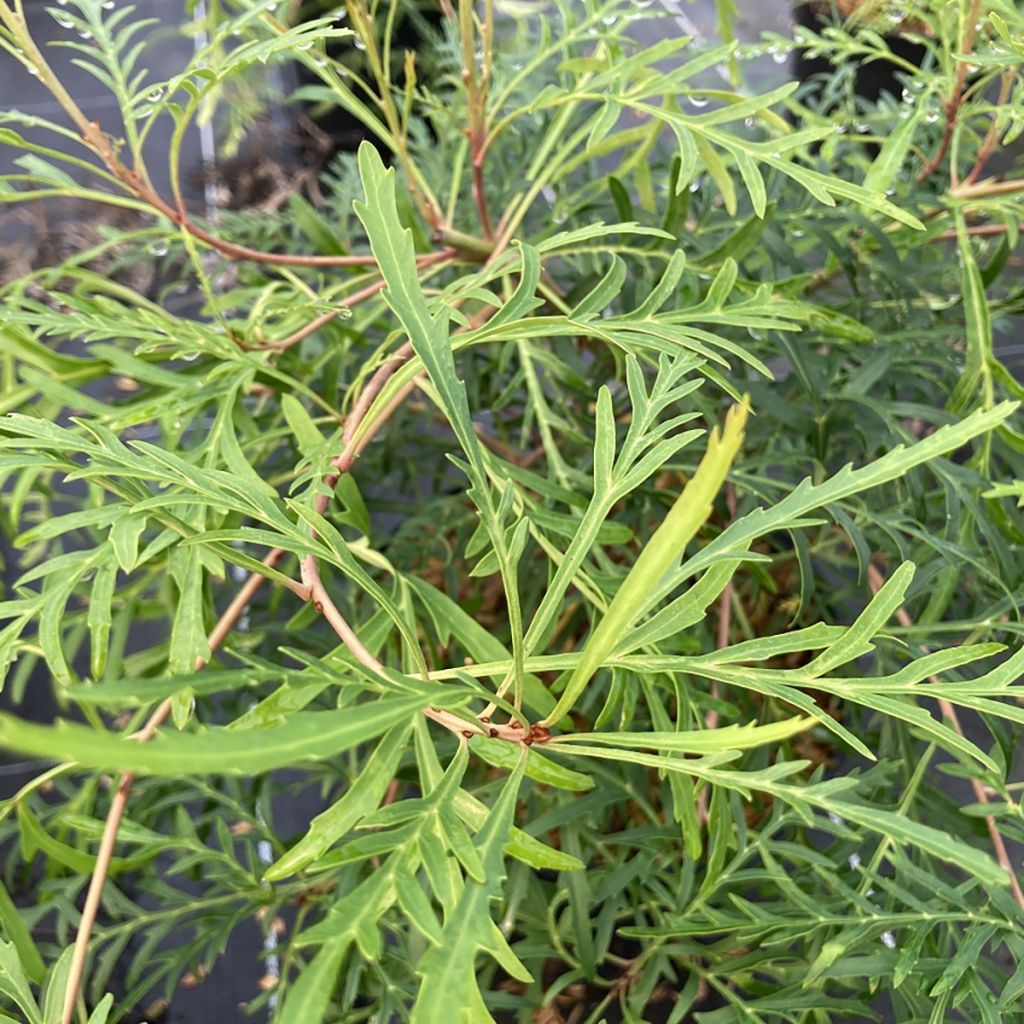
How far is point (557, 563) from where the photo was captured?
0.40 metres

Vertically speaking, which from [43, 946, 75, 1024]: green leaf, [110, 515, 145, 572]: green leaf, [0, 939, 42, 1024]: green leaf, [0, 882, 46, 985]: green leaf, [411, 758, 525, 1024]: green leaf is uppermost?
[110, 515, 145, 572]: green leaf

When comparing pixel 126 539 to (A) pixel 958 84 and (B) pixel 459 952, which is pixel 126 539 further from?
(A) pixel 958 84

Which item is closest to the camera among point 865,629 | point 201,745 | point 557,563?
point 201,745

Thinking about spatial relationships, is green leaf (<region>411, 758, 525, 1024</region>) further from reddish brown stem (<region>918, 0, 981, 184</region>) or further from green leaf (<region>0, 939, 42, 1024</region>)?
reddish brown stem (<region>918, 0, 981, 184</region>)

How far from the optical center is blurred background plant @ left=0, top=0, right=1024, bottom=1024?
231 millimetres

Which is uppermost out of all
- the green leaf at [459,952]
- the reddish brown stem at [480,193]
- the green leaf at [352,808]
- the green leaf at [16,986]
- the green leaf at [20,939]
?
the reddish brown stem at [480,193]

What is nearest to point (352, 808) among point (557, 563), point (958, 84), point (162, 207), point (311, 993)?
point (311, 993)

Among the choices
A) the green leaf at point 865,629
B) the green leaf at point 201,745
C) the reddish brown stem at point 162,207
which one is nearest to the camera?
the green leaf at point 201,745

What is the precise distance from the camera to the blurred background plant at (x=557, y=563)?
231mm

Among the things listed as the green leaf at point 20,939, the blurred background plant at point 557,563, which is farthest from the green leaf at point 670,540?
the green leaf at point 20,939

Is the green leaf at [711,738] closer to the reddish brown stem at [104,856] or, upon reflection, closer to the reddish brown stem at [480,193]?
the reddish brown stem at [104,856]

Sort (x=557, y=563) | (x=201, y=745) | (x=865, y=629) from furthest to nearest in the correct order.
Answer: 1. (x=557, y=563)
2. (x=865, y=629)
3. (x=201, y=745)

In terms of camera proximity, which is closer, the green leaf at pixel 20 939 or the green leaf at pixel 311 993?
the green leaf at pixel 311 993

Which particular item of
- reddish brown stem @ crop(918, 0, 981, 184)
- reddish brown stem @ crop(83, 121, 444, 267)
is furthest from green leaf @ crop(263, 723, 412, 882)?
reddish brown stem @ crop(918, 0, 981, 184)
